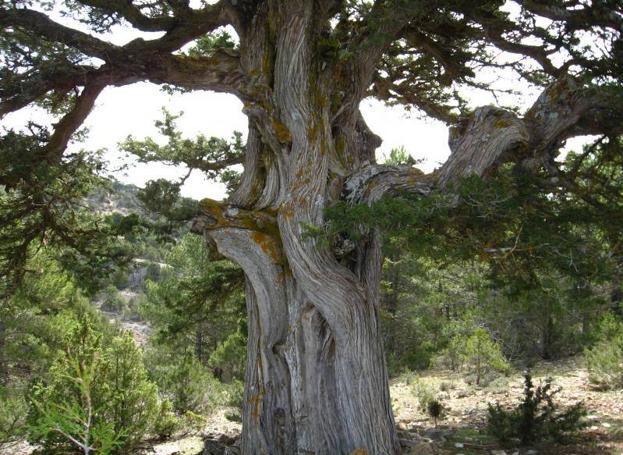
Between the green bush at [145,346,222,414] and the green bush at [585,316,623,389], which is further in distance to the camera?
the green bush at [145,346,222,414]

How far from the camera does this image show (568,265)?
4371 millimetres

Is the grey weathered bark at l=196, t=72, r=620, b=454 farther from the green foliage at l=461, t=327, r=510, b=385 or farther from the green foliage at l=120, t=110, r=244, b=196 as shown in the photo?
the green foliage at l=461, t=327, r=510, b=385

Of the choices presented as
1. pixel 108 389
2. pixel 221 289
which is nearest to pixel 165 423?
pixel 108 389

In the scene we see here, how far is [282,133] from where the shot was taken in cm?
605

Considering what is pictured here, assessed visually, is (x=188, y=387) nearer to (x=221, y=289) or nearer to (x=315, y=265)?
(x=221, y=289)

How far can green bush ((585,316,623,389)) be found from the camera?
9484 mm

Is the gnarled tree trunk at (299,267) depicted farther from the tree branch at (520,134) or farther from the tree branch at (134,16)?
the tree branch at (134,16)

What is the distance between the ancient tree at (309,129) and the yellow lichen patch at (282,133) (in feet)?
0.05

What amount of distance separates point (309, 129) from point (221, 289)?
3267mm

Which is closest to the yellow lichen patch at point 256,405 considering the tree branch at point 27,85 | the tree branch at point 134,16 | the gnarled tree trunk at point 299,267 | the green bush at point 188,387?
the gnarled tree trunk at point 299,267

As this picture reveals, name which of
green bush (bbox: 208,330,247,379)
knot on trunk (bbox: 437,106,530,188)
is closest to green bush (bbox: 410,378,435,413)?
green bush (bbox: 208,330,247,379)

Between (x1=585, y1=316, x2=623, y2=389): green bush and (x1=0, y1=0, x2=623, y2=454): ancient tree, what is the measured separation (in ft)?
17.4

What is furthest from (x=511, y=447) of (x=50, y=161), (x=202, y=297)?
(x=50, y=161)

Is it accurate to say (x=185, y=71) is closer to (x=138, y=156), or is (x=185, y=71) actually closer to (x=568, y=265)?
(x=138, y=156)
